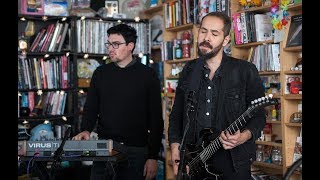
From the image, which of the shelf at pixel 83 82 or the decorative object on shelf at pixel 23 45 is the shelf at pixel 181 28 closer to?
the shelf at pixel 83 82

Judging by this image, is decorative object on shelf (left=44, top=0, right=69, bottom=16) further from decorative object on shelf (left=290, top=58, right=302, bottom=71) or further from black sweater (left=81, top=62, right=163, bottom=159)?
decorative object on shelf (left=290, top=58, right=302, bottom=71)

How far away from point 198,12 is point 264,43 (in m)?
0.94

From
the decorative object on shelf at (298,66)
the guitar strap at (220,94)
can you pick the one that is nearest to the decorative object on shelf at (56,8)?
the decorative object on shelf at (298,66)

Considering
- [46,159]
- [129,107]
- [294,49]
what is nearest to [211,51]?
[129,107]

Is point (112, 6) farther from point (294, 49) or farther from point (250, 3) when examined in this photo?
point (294, 49)

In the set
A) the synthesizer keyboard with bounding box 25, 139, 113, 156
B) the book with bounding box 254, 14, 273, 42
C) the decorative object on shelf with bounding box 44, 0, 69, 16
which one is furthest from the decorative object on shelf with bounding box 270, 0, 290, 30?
the decorative object on shelf with bounding box 44, 0, 69, 16

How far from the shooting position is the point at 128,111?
10.8 ft

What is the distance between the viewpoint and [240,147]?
92.1 inches

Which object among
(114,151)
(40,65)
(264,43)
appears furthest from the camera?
(40,65)

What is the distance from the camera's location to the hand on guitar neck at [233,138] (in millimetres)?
2225

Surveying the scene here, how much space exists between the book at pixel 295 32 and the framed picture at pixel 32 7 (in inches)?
108

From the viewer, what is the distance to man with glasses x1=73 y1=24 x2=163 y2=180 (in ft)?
10.7
